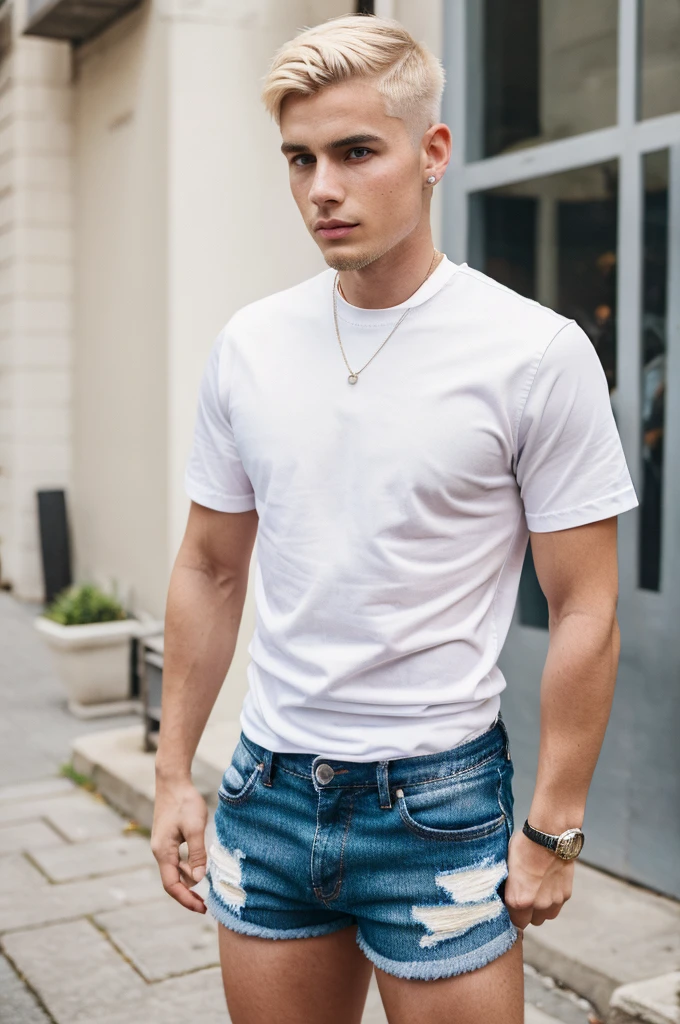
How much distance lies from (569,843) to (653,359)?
7.90ft

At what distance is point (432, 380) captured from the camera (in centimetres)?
165

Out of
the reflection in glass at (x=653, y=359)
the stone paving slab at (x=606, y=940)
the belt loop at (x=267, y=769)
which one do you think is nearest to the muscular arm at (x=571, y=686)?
the belt loop at (x=267, y=769)

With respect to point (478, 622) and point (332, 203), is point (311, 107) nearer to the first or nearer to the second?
point (332, 203)

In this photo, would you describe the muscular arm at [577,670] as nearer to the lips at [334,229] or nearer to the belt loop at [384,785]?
the belt loop at [384,785]

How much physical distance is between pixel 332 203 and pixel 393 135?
4.8 inches

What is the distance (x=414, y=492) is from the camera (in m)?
1.64

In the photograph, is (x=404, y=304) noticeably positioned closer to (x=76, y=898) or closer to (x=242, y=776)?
(x=242, y=776)

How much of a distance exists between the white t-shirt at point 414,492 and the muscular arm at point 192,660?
0.23 meters

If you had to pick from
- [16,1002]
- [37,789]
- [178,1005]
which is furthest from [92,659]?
[178,1005]

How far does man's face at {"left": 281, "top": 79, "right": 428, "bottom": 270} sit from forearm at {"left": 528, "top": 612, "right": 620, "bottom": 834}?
0.59 meters

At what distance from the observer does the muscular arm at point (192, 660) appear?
6.40 feet

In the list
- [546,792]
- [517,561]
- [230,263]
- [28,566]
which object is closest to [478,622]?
[517,561]

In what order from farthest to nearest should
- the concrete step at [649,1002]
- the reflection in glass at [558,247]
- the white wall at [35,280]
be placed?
the white wall at [35,280] < the reflection in glass at [558,247] < the concrete step at [649,1002]

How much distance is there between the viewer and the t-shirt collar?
1719 mm
